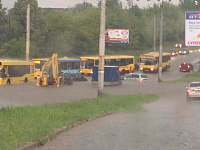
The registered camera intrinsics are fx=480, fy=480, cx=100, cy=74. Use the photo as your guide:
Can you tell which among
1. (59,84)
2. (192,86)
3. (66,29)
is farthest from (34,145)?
(66,29)

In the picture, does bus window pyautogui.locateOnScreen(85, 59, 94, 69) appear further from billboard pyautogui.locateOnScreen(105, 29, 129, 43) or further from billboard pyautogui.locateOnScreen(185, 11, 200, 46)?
billboard pyautogui.locateOnScreen(105, 29, 129, 43)

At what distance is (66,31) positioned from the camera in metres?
97.6

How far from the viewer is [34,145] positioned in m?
12.4

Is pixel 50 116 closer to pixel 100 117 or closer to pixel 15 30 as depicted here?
pixel 100 117

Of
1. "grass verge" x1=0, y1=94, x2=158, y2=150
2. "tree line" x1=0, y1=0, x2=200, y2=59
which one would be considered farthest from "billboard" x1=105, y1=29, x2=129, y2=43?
"grass verge" x1=0, y1=94, x2=158, y2=150

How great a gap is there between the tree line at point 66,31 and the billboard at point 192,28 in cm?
1875

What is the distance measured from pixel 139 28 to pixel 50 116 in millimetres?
106152

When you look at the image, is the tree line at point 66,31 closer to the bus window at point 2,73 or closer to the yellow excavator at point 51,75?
the bus window at point 2,73

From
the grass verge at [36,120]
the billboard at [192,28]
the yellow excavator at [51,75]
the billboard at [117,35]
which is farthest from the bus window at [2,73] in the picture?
the billboard at [117,35]

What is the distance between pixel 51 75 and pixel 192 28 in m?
20.0

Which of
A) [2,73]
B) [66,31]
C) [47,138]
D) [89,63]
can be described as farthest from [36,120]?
[66,31]

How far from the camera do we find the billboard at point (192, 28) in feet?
190

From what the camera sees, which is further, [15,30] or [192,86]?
[15,30]

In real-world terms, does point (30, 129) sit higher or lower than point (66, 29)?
lower
